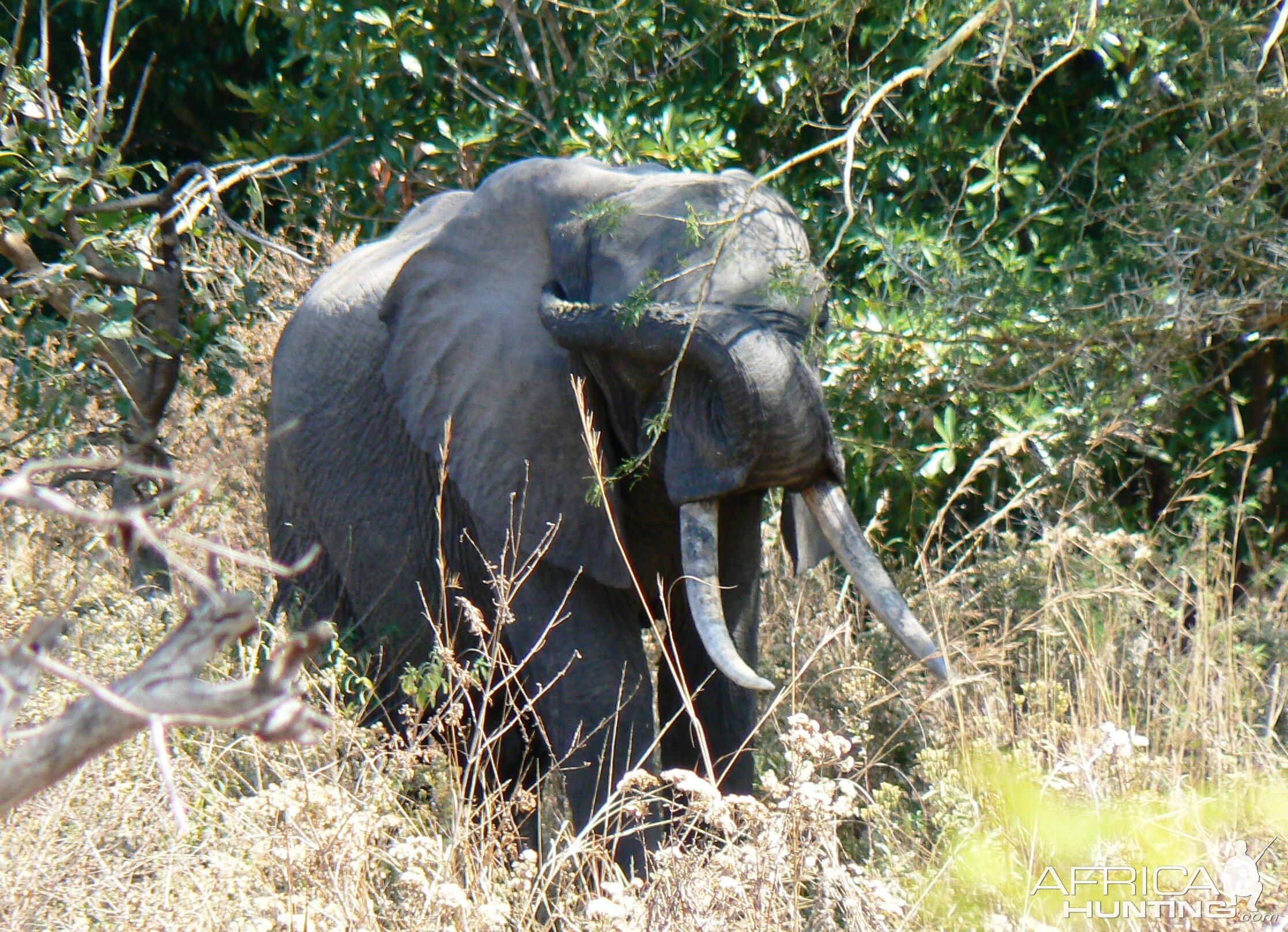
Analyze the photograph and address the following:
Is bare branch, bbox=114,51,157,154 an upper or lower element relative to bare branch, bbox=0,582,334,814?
lower

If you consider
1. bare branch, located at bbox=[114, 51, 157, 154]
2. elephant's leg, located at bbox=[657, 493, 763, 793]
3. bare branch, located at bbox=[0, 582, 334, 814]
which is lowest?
elephant's leg, located at bbox=[657, 493, 763, 793]

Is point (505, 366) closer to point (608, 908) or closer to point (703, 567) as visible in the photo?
point (703, 567)

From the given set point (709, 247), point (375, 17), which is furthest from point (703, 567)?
point (375, 17)

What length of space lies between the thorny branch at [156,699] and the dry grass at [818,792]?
14 centimetres

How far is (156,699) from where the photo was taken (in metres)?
1.06

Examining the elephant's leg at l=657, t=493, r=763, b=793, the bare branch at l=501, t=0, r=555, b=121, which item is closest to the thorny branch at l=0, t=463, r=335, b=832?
the elephant's leg at l=657, t=493, r=763, b=793

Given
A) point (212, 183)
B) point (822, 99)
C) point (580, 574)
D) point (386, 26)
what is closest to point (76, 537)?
point (212, 183)

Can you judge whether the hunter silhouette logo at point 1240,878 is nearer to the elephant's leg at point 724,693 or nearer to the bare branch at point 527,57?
the elephant's leg at point 724,693

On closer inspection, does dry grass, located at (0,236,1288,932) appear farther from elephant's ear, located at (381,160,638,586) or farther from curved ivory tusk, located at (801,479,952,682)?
elephant's ear, located at (381,160,638,586)

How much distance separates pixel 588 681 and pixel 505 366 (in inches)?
31.4

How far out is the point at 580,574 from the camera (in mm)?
3686

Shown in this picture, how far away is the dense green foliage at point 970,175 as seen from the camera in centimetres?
488

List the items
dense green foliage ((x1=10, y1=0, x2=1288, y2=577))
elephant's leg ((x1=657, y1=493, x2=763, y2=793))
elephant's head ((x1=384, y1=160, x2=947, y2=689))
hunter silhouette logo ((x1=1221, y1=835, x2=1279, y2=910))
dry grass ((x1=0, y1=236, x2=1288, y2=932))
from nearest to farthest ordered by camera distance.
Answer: hunter silhouette logo ((x1=1221, y1=835, x2=1279, y2=910)) < dry grass ((x1=0, y1=236, x2=1288, y2=932)) < elephant's head ((x1=384, y1=160, x2=947, y2=689)) < elephant's leg ((x1=657, y1=493, x2=763, y2=793)) < dense green foliage ((x1=10, y1=0, x2=1288, y2=577))

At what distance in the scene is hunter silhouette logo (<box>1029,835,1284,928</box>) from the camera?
2.53 metres
